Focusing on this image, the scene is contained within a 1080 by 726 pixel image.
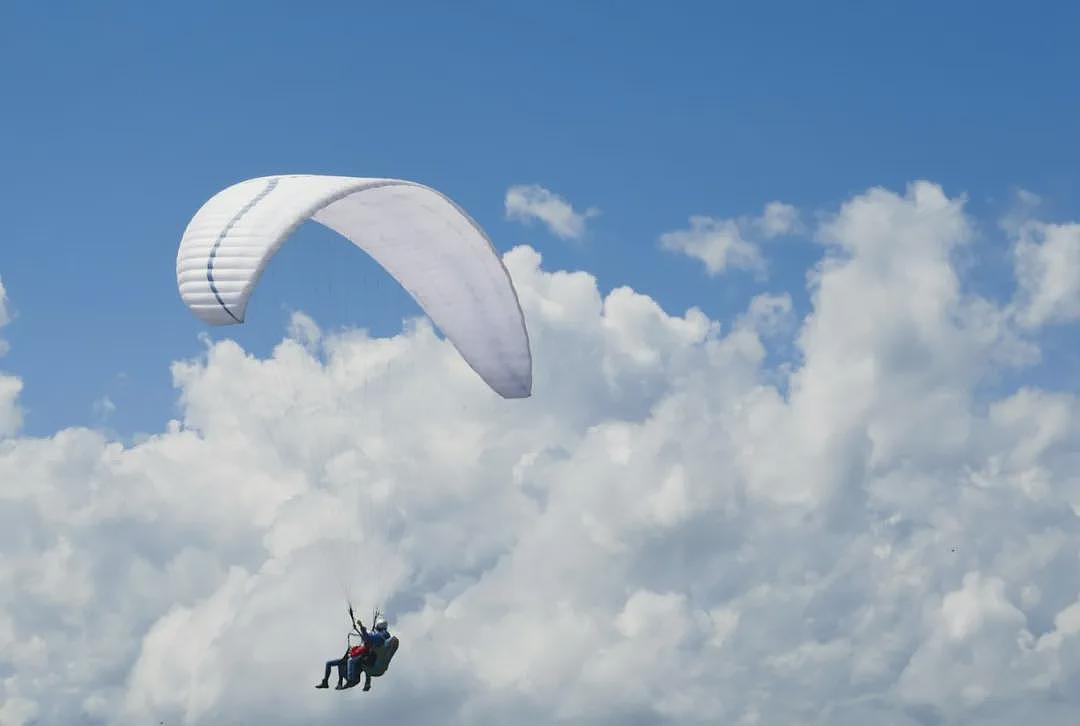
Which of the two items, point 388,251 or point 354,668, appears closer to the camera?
point 354,668

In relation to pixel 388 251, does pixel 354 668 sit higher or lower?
lower

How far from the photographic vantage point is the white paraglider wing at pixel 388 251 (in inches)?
1656

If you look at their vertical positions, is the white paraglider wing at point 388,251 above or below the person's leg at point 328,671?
above

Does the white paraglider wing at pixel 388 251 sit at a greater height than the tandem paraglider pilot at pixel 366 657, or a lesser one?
greater

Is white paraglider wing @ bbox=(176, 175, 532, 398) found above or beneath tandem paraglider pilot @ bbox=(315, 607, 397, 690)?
above

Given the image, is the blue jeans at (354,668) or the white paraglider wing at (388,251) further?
the blue jeans at (354,668)

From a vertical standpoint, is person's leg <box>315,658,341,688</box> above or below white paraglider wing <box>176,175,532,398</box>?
below

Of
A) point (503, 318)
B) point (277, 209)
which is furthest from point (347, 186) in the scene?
point (503, 318)

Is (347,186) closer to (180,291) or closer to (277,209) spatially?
(277,209)

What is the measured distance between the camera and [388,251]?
50469mm

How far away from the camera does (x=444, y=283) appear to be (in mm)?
50625

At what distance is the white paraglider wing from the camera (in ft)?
138

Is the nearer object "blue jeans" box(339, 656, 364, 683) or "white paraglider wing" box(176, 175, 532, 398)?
"white paraglider wing" box(176, 175, 532, 398)

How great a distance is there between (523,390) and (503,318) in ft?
A: 8.09
